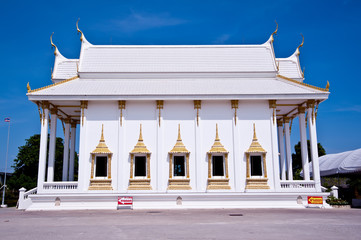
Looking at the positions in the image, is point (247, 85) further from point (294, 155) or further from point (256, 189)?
point (294, 155)

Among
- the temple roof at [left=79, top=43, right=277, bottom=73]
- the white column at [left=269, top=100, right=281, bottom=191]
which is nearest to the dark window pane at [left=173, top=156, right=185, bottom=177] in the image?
the white column at [left=269, top=100, right=281, bottom=191]

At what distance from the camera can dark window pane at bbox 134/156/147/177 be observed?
20986mm

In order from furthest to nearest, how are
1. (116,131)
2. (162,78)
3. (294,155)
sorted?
(294,155)
(162,78)
(116,131)

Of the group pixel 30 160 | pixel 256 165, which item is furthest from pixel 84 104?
pixel 30 160

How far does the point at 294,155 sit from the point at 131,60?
157ft

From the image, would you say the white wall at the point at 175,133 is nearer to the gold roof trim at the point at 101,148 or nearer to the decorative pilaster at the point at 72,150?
the gold roof trim at the point at 101,148

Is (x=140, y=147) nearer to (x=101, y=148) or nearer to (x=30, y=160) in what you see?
(x=101, y=148)

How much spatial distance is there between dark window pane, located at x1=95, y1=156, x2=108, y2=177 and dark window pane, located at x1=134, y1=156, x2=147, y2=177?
6.07 ft

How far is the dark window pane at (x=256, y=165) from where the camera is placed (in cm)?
2116

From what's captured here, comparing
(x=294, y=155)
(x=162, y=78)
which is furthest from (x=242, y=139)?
(x=294, y=155)

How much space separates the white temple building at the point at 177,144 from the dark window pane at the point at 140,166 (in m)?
0.06

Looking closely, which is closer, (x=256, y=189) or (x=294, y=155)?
(x=256, y=189)

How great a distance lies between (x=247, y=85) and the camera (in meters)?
22.8

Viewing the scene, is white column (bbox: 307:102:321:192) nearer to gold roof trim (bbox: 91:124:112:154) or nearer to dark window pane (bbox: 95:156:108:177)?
gold roof trim (bbox: 91:124:112:154)
